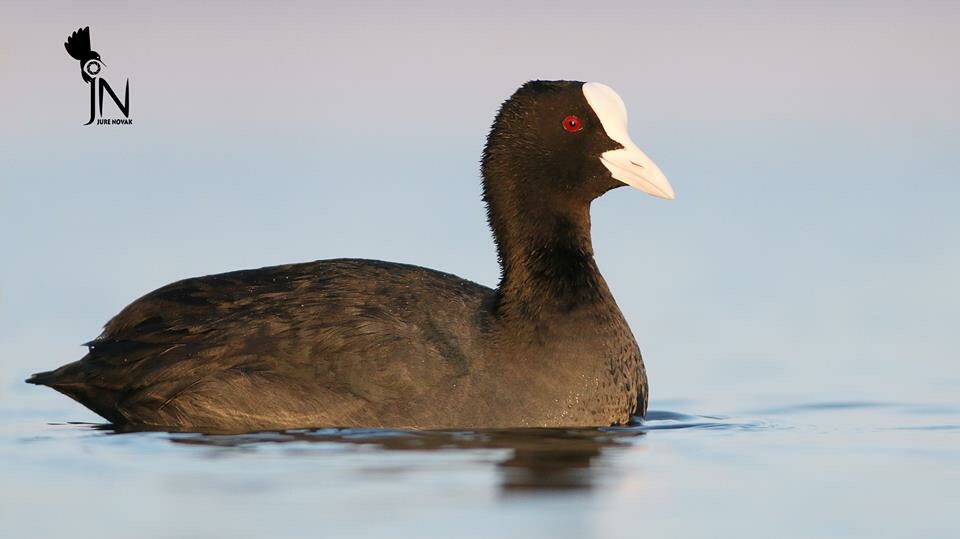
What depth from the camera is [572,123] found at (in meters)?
10.5

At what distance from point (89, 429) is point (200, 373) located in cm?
66

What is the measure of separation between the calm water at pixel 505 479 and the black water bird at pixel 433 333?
7.9 inches

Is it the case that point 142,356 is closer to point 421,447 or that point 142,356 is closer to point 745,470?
point 421,447

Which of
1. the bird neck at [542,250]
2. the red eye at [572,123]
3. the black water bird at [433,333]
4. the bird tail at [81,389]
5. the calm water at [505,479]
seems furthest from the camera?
the red eye at [572,123]

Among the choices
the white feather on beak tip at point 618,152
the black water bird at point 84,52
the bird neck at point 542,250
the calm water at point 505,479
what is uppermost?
the black water bird at point 84,52

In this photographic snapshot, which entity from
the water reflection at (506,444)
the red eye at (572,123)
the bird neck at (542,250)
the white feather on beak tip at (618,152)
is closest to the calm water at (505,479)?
the water reflection at (506,444)

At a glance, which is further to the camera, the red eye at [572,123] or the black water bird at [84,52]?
the black water bird at [84,52]

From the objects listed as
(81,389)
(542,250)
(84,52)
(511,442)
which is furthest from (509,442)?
(84,52)

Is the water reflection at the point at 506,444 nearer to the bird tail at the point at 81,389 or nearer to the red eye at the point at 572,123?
the bird tail at the point at 81,389

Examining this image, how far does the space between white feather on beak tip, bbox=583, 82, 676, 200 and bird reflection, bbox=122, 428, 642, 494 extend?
1.37m

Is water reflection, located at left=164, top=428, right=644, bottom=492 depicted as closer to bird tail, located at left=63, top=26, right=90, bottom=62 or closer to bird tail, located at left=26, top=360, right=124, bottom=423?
bird tail, located at left=26, top=360, right=124, bottom=423

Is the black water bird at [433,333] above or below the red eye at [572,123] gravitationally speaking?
below

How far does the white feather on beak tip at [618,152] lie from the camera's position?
34.2ft

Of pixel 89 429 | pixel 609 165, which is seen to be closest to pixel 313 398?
pixel 89 429
